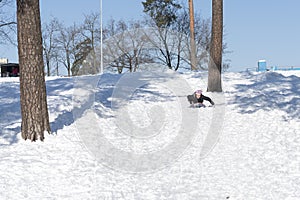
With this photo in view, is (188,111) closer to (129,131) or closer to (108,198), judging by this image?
(129,131)

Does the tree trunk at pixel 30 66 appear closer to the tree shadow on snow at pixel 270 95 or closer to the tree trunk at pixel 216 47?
the tree shadow on snow at pixel 270 95

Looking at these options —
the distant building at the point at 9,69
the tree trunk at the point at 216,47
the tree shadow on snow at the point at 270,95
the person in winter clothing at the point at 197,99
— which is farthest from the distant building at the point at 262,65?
the distant building at the point at 9,69

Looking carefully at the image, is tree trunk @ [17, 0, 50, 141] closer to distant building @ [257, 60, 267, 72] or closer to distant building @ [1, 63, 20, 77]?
distant building @ [257, 60, 267, 72]

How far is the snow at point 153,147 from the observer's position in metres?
5.16

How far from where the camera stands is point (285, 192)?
5020 millimetres

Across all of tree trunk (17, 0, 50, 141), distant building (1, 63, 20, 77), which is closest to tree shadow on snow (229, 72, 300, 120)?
tree trunk (17, 0, 50, 141)

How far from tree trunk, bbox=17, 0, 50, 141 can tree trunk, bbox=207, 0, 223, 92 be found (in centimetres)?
756

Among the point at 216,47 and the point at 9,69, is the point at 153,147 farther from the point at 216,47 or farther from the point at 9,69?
the point at 9,69

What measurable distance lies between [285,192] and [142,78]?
1107 centimetres

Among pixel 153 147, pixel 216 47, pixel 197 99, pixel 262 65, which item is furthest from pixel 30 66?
pixel 262 65

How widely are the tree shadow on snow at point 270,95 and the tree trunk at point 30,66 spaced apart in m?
6.25

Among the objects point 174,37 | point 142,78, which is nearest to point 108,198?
point 142,78

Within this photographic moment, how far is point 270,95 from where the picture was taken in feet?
38.1

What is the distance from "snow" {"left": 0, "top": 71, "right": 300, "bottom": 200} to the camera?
516 cm
